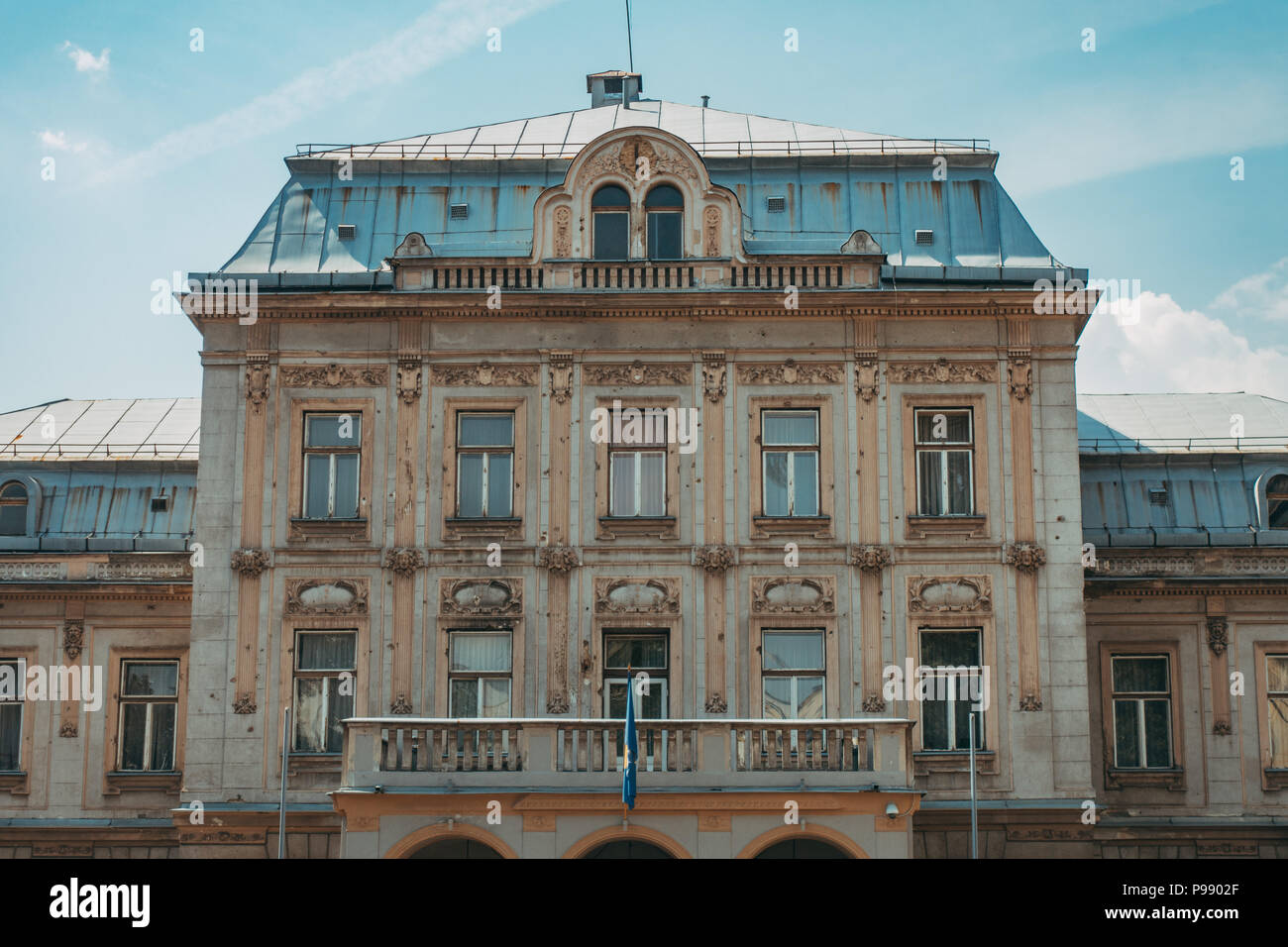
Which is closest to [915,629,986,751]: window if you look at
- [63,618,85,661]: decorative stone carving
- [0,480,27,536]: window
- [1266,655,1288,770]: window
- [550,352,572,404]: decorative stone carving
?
[1266,655,1288,770]: window

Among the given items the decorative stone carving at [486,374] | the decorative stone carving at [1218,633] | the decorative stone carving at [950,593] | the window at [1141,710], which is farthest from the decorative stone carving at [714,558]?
the decorative stone carving at [1218,633]

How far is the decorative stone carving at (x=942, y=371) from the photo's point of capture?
2944 centimetres

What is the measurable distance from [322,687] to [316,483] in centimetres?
369

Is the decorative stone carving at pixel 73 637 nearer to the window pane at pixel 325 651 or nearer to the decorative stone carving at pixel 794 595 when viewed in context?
the window pane at pixel 325 651

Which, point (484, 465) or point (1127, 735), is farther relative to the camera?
point (1127, 735)

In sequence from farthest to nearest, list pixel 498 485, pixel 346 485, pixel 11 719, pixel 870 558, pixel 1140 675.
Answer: pixel 11 719
pixel 1140 675
pixel 346 485
pixel 498 485
pixel 870 558

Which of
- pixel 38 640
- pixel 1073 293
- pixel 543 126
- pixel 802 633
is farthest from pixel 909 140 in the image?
pixel 38 640

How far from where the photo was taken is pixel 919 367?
2947 centimetres

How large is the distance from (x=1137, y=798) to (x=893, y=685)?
19.8ft

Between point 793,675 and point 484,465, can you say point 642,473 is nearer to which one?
point 484,465

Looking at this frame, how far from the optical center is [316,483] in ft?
97.1

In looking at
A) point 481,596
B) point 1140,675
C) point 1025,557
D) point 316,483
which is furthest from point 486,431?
point 1140,675

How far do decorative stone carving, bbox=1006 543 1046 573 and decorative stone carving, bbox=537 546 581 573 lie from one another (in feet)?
25.0
